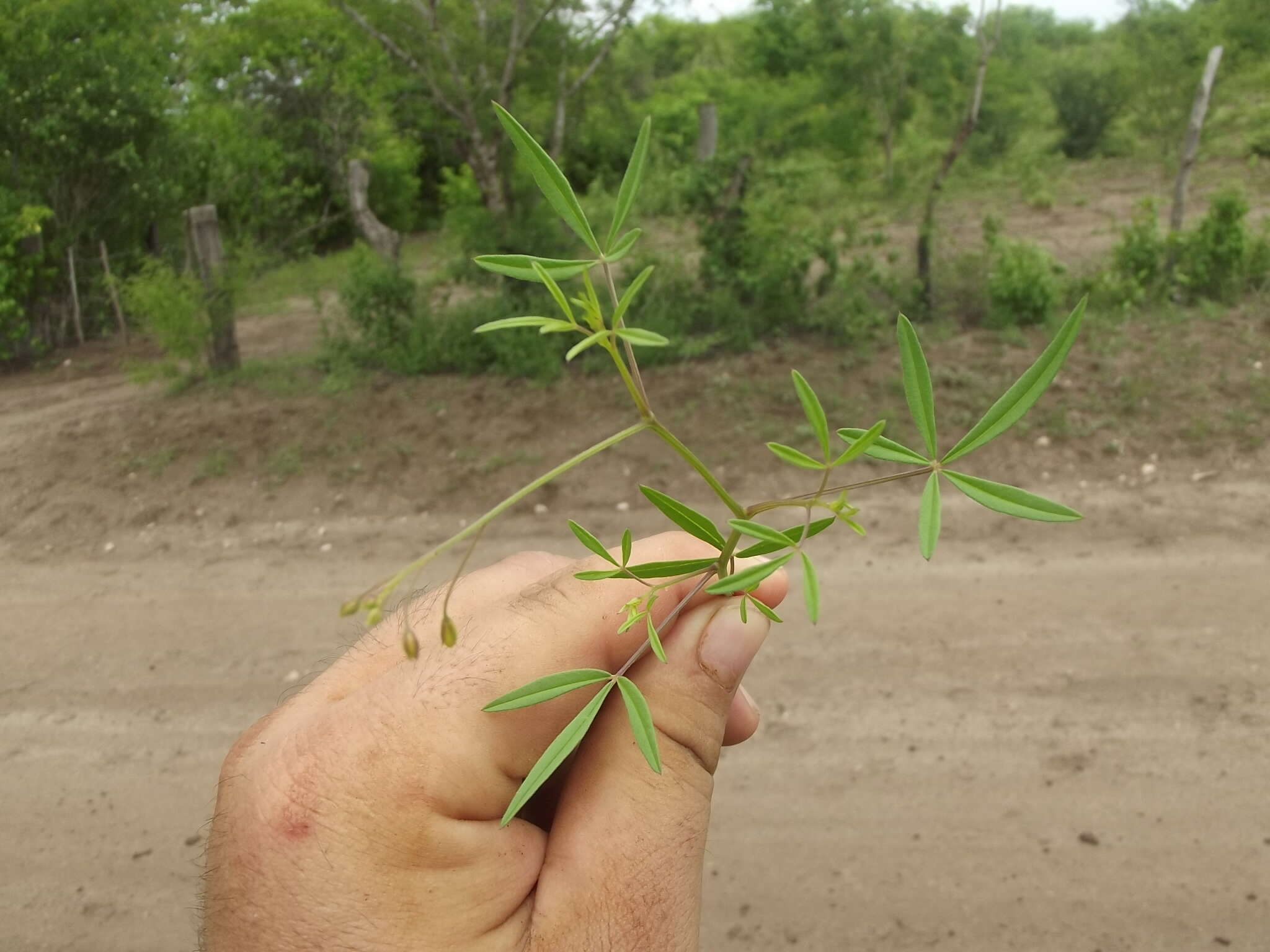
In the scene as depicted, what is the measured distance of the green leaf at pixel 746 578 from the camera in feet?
3.52

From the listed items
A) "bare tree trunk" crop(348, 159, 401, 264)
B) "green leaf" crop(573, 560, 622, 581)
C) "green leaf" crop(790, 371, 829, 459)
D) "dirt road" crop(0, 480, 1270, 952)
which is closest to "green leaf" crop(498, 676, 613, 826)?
"green leaf" crop(573, 560, 622, 581)

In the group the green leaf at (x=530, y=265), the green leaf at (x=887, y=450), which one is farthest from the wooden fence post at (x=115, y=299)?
the green leaf at (x=887, y=450)

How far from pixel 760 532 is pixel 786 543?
0.12 ft

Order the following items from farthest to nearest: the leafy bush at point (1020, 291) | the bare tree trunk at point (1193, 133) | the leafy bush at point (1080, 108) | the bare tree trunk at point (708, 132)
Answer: the leafy bush at point (1080, 108), the bare tree trunk at point (708, 132), the bare tree trunk at point (1193, 133), the leafy bush at point (1020, 291)

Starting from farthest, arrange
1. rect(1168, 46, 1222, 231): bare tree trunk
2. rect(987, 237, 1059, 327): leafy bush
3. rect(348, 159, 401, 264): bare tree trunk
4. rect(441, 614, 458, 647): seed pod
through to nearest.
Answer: rect(348, 159, 401, 264): bare tree trunk
rect(1168, 46, 1222, 231): bare tree trunk
rect(987, 237, 1059, 327): leafy bush
rect(441, 614, 458, 647): seed pod

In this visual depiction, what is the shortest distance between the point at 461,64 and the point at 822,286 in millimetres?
3141

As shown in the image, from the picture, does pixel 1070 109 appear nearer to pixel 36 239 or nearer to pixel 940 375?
pixel 940 375

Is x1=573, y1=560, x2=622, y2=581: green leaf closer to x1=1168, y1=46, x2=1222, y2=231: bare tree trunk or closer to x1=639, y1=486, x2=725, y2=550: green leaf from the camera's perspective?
x1=639, y1=486, x2=725, y2=550: green leaf

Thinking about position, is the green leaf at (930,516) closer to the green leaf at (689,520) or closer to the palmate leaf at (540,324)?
the green leaf at (689,520)

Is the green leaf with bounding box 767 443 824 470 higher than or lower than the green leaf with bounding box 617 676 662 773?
higher

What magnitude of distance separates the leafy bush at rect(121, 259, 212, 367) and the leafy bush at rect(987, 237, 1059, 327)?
229 inches

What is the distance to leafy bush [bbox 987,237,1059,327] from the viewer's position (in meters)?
7.55

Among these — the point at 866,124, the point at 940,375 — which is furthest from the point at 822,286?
the point at 866,124

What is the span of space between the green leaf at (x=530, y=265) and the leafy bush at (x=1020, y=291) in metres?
7.04
